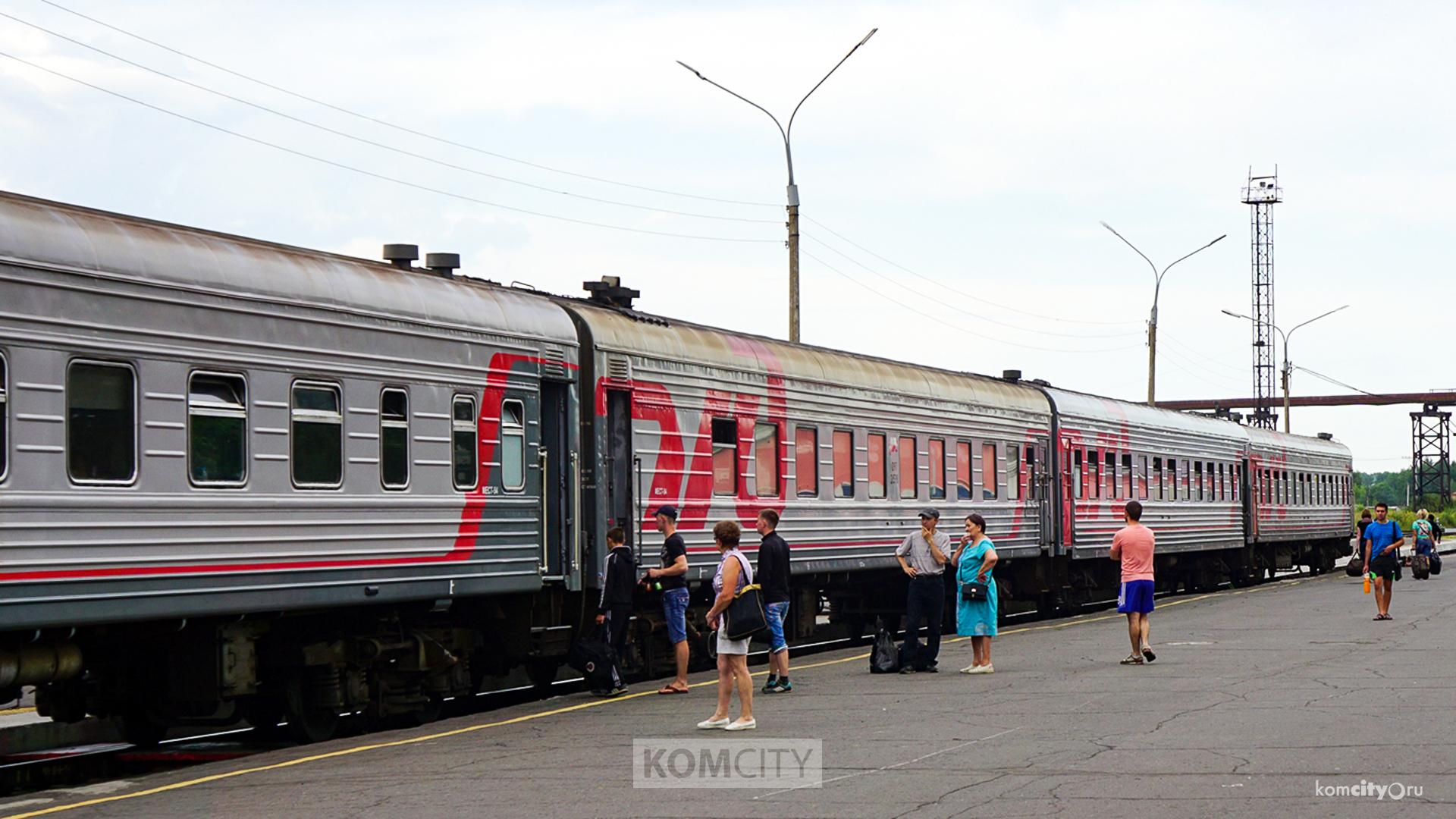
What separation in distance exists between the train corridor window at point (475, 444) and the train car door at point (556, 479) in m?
Result: 0.33

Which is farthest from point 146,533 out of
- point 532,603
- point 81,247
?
point 532,603

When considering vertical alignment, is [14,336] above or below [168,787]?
above

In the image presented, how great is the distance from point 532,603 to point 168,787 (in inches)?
210

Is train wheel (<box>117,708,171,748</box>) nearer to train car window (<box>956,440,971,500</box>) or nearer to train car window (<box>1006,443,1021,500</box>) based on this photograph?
train car window (<box>956,440,971,500</box>)

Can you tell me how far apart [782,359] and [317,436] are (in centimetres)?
863

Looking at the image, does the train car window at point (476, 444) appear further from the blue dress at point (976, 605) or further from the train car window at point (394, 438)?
the blue dress at point (976, 605)

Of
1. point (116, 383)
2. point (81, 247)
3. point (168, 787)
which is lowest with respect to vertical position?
point (168, 787)

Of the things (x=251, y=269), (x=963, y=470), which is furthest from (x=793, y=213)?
(x=251, y=269)

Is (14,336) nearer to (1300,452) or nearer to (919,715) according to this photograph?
(919,715)

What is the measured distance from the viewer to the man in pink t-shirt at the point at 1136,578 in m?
18.3

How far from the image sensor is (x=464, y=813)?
32.1 ft

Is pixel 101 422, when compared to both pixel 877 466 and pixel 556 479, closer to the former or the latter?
pixel 556 479

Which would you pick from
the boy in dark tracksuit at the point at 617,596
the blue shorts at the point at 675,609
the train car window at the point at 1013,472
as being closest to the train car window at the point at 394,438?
the boy in dark tracksuit at the point at 617,596

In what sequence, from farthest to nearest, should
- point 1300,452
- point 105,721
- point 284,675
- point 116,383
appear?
1. point 1300,452
2. point 105,721
3. point 284,675
4. point 116,383
